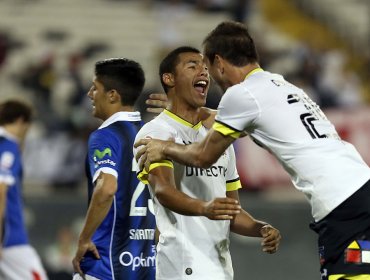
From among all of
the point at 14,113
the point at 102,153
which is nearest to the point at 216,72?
the point at 102,153

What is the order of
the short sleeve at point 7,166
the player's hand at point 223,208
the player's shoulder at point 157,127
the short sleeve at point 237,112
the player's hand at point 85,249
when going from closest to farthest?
the player's hand at point 223,208, the short sleeve at point 237,112, the player's shoulder at point 157,127, the player's hand at point 85,249, the short sleeve at point 7,166

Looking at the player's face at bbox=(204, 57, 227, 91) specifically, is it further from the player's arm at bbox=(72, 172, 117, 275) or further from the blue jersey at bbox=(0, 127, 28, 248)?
the blue jersey at bbox=(0, 127, 28, 248)

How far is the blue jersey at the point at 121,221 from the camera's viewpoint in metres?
6.07

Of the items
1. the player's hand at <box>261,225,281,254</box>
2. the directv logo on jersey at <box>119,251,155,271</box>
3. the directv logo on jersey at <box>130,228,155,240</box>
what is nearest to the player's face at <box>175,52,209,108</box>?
the player's hand at <box>261,225,281,254</box>

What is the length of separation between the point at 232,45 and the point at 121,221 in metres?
1.75

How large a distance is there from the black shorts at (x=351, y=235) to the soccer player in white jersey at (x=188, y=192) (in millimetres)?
525

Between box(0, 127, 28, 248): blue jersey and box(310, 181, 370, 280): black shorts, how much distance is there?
351 centimetres

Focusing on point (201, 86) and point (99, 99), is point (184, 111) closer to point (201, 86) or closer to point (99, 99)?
point (201, 86)

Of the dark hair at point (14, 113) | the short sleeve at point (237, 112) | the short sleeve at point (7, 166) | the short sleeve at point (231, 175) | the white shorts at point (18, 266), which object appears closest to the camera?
the short sleeve at point (237, 112)

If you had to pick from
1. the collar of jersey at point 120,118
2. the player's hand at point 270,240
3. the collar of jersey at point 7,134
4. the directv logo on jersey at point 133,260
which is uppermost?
the collar of jersey at point 7,134

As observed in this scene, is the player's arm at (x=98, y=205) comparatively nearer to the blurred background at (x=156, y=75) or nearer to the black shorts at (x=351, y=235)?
the black shorts at (x=351, y=235)

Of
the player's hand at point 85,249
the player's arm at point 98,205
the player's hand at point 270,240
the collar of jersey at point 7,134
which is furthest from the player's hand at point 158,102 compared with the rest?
the collar of jersey at point 7,134

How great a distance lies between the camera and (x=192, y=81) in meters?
5.35

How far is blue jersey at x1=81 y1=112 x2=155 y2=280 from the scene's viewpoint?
6.07 m
